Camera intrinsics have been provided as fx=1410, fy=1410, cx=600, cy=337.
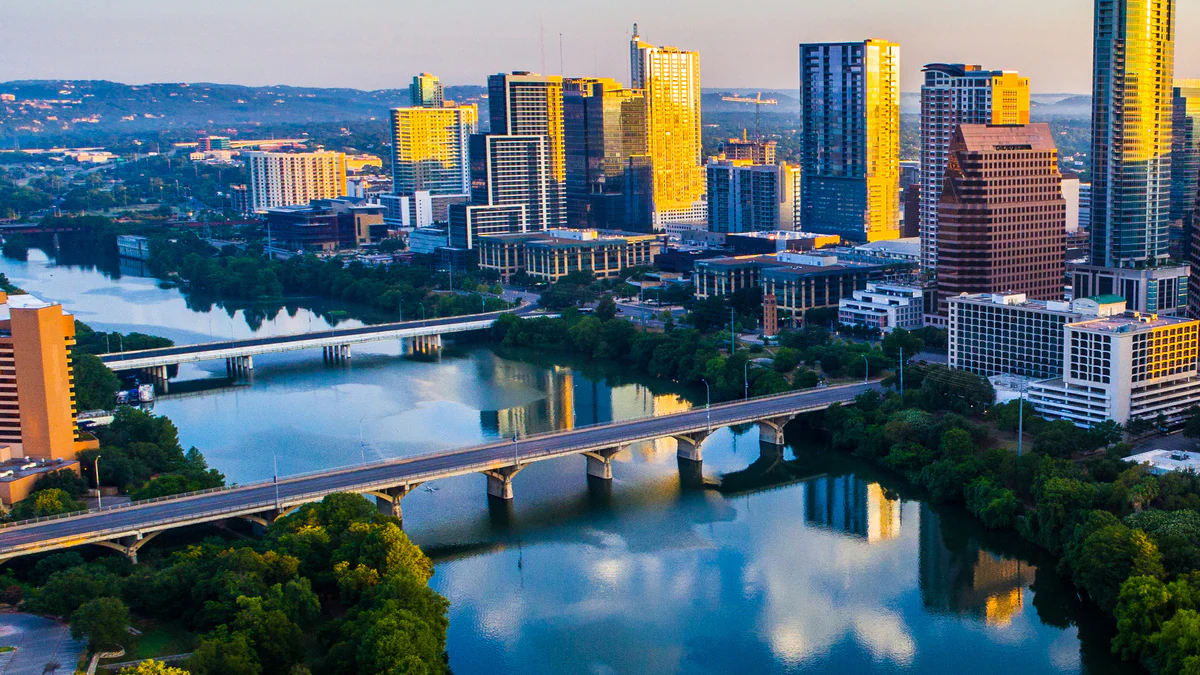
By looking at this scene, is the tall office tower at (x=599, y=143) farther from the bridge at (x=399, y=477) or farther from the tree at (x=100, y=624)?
the tree at (x=100, y=624)

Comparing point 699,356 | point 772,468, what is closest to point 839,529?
point 772,468

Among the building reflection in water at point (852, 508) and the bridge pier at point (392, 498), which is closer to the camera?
the bridge pier at point (392, 498)

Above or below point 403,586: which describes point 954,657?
below

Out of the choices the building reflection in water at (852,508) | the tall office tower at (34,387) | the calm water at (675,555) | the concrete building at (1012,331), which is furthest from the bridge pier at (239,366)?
the concrete building at (1012,331)

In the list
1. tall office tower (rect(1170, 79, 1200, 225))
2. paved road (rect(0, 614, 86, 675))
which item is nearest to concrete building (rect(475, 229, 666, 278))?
tall office tower (rect(1170, 79, 1200, 225))

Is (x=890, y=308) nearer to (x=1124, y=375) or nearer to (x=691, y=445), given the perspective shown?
(x=1124, y=375)

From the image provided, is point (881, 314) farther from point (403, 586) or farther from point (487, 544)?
point (403, 586)

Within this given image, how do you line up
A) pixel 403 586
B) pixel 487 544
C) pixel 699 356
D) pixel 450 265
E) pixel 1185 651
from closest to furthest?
pixel 1185 651 < pixel 403 586 < pixel 487 544 < pixel 699 356 < pixel 450 265
